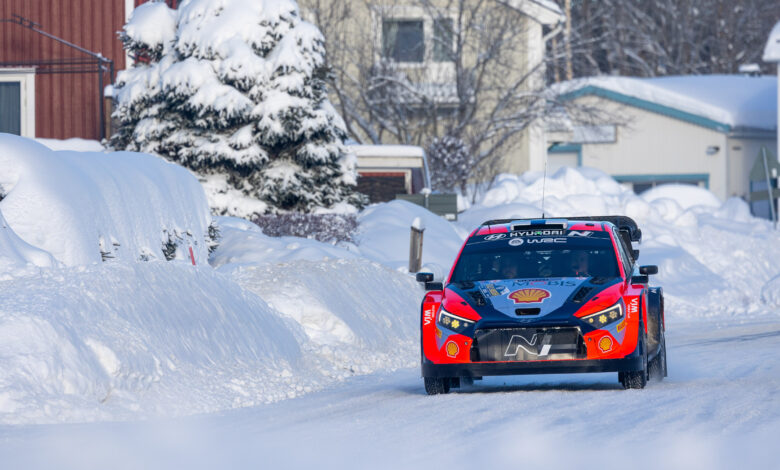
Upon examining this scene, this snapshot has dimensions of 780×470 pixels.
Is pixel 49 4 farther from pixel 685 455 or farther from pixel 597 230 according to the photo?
pixel 685 455

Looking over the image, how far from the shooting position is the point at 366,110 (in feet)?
135

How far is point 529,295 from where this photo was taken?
1173 centimetres

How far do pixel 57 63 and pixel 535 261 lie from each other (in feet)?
61.7

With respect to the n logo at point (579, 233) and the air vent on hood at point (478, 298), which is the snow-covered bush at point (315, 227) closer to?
the n logo at point (579, 233)

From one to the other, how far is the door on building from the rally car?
18.5 m

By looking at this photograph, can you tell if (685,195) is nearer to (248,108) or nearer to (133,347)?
(248,108)

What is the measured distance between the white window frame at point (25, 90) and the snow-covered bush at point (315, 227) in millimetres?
7364

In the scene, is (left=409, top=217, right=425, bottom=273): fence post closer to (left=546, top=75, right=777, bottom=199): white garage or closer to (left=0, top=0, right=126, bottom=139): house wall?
(left=0, top=0, right=126, bottom=139): house wall

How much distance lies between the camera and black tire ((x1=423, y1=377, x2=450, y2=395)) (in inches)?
472

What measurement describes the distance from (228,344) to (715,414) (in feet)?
17.4

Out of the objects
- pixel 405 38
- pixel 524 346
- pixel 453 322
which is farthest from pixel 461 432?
pixel 405 38

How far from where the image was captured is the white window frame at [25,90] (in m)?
29.1

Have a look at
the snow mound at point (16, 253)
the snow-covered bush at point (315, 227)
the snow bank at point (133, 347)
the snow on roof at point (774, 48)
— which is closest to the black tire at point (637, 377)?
the snow bank at point (133, 347)

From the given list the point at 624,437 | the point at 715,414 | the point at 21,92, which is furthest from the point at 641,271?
the point at 21,92
